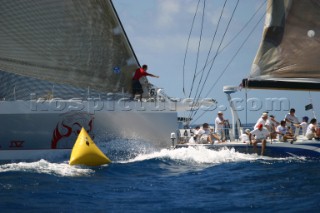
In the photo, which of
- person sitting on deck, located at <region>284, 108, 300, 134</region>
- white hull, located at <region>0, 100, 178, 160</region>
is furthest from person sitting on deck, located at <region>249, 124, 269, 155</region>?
white hull, located at <region>0, 100, 178, 160</region>

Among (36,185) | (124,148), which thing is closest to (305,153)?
(124,148)

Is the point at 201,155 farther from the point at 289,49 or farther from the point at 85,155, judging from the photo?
the point at 289,49

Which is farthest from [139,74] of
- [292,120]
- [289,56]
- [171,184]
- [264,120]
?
[171,184]

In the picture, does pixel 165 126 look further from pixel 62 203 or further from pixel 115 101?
pixel 62 203

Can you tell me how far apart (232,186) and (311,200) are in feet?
7.39

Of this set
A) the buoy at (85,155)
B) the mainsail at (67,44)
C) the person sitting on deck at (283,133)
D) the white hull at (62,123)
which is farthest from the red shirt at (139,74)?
the person sitting on deck at (283,133)

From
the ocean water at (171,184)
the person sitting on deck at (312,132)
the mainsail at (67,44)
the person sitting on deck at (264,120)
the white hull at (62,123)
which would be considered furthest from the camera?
the mainsail at (67,44)

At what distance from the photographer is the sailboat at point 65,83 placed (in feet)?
52.1

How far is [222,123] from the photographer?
682 inches

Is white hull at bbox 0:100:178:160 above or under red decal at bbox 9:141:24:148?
above

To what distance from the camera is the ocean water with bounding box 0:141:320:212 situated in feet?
28.9

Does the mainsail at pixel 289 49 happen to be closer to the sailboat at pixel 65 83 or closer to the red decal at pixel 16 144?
the sailboat at pixel 65 83

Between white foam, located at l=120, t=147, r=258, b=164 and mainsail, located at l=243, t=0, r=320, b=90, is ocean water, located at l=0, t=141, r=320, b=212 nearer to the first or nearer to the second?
white foam, located at l=120, t=147, r=258, b=164

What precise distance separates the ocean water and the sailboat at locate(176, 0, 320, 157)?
46 cm
